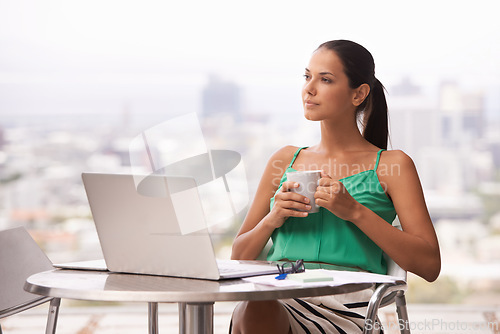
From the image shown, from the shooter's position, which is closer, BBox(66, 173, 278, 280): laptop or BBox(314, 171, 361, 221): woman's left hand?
BBox(66, 173, 278, 280): laptop

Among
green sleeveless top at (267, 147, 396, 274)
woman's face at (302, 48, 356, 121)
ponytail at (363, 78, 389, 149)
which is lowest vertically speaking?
green sleeveless top at (267, 147, 396, 274)

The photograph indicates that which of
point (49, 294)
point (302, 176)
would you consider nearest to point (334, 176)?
point (302, 176)

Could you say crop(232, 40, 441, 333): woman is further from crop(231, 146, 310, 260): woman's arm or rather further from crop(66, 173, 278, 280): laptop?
crop(66, 173, 278, 280): laptop

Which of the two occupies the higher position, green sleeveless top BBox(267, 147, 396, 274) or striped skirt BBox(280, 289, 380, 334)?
green sleeveless top BBox(267, 147, 396, 274)

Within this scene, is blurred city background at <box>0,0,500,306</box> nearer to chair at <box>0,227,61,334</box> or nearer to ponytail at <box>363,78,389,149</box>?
ponytail at <box>363,78,389,149</box>

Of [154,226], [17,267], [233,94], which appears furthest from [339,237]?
[233,94]

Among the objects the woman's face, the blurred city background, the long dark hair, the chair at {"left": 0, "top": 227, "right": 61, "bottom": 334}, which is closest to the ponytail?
the long dark hair

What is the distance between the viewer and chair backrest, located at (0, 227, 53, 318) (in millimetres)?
1883

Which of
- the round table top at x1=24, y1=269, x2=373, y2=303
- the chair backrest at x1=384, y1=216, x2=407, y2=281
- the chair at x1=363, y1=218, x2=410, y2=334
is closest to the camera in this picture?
the round table top at x1=24, y1=269, x2=373, y2=303

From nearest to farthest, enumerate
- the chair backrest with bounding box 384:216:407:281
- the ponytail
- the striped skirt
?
1. the striped skirt
2. the chair backrest with bounding box 384:216:407:281
3. the ponytail

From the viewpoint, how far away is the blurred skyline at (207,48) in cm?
404

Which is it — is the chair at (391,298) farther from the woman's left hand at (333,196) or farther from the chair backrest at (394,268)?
the woman's left hand at (333,196)

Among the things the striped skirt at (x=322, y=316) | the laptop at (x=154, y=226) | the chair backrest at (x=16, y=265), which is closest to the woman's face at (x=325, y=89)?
the striped skirt at (x=322, y=316)

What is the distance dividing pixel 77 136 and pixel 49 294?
3023 millimetres
